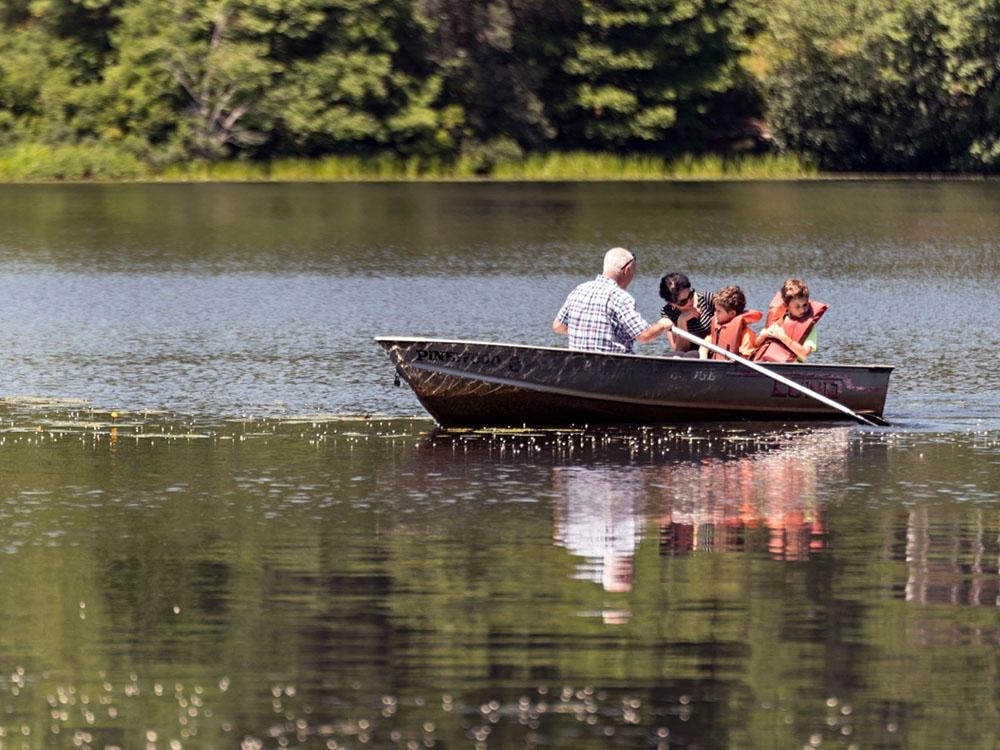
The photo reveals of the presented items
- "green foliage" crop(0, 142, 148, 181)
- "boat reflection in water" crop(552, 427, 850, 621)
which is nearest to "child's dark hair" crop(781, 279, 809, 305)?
"boat reflection in water" crop(552, 427, 850, 621)

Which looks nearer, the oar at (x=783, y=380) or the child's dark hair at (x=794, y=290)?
the oar at (x=783, y=380)

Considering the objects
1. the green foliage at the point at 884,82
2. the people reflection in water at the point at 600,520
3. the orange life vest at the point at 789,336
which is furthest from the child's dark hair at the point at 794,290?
the green foliage at the point at 884,82

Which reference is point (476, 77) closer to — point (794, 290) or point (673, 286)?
point (794, 290)

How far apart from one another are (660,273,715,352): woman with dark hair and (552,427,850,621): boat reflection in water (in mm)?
1276

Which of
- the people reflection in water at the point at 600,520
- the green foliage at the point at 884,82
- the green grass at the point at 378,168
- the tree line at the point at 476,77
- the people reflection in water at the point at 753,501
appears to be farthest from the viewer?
the green foliage at the point at 884,82

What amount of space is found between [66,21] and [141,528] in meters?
59.2

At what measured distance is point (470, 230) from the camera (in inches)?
1857

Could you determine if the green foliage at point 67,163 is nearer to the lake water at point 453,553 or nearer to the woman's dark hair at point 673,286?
the lake water at point 453,553

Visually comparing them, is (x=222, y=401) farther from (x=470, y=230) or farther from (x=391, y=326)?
(x=470, y=230)

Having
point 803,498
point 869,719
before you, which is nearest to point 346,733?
point 869,719

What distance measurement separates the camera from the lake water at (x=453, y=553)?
9914mm

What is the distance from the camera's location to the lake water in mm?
9914

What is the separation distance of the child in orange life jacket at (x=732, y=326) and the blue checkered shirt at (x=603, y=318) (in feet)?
3.74

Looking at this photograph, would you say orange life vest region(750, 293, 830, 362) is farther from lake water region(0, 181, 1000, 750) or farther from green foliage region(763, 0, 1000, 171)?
green foliage region(763, 0, 1000, 171)
